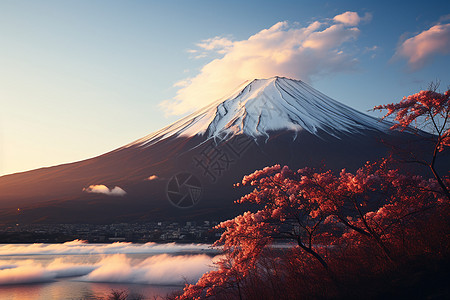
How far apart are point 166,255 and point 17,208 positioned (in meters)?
61.7

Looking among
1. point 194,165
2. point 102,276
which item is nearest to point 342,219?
point 102,276

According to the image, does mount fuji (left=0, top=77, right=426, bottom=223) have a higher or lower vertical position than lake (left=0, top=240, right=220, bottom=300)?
higher

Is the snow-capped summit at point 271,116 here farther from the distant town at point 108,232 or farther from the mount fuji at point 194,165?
the distant town at point 108,232

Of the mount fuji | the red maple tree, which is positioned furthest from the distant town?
the red maple tree

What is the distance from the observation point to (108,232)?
400ft

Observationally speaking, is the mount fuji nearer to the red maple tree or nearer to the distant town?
the distant town

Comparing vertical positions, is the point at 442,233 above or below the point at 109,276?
above

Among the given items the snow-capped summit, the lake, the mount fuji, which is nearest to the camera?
the lake

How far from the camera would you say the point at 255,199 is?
11406mm

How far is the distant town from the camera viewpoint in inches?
4500

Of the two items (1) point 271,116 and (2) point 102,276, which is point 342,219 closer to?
(2) point 102,276

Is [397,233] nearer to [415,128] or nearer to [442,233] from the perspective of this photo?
[442,233]

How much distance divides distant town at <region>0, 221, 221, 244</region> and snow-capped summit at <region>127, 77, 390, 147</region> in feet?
151

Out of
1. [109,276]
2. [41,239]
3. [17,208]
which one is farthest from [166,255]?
[17,208]
